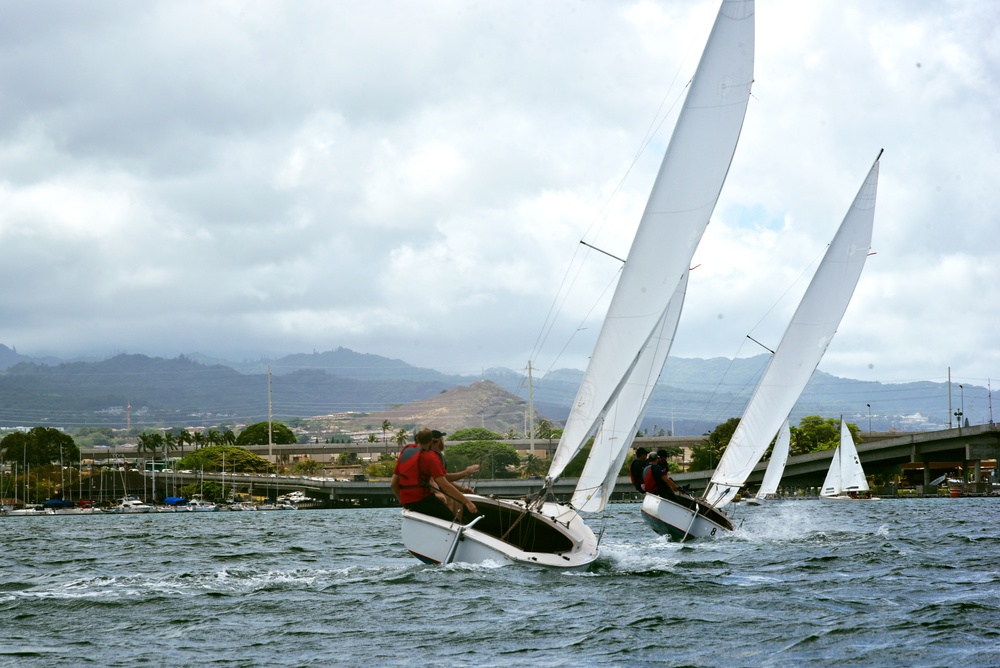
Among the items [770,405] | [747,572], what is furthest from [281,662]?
[770,405]

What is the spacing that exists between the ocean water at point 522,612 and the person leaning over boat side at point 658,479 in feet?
12.6

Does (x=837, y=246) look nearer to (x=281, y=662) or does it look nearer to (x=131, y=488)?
(x=281, y=662)

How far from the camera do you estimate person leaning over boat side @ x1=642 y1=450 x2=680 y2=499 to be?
96.8ft

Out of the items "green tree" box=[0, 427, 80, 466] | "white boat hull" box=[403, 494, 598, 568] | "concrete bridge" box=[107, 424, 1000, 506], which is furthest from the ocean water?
"green tree" box=[0, 427, 80, 466]

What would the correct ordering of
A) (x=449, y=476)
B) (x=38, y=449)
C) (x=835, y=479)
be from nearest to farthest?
(x=449, y=476) < (x=835, y=479) < (x=38, y=449)

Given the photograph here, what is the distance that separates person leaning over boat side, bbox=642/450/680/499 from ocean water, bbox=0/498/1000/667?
3846 mm

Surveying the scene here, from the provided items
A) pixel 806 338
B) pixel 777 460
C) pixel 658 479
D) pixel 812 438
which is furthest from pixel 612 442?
pixel 812 438

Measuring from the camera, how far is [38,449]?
596 feet

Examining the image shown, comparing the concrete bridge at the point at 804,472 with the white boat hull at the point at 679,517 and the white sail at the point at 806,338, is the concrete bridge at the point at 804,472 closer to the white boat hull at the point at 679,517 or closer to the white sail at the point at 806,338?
the white sail at the point at 806,338

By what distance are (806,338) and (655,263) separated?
46.8 ft

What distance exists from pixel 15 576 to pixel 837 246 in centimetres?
2715

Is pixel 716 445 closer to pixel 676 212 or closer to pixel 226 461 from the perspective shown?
pixel 226 461

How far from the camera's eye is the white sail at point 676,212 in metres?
23.9

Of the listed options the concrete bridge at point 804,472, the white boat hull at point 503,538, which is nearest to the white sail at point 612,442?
the white boat hull at point 503,538
